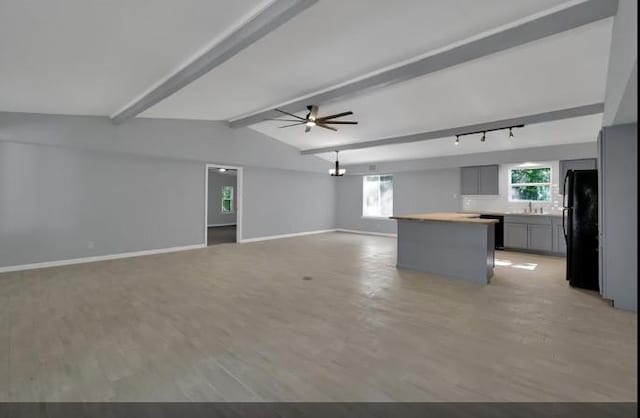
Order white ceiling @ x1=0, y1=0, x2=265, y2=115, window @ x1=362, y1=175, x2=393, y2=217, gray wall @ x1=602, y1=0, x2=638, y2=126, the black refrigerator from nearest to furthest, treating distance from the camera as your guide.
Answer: gray wall @ x1=602, y1=0, x2=638, y2=126
white ceiling @ x1=0, y1=0, x2=265, y2=115
the black refrigerator
window @ x1=362, y1=175, x2=393, y2=217

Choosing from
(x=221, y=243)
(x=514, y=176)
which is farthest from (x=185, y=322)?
(x=514, y=176)

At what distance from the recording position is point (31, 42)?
8.51ft

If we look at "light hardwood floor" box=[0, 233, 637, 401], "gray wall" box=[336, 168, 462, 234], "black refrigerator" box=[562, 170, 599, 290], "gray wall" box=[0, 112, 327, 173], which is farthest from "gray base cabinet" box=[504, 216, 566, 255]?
"gray wall" box=[0, 112, 327, 173]

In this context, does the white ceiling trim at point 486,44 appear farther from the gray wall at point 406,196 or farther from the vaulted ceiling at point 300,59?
the gray wall at point 406,196

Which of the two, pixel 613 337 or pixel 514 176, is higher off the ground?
pixel 514 176

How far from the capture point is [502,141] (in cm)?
716

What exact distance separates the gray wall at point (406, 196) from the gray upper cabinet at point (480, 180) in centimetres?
34

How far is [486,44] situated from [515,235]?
5427 millimetres

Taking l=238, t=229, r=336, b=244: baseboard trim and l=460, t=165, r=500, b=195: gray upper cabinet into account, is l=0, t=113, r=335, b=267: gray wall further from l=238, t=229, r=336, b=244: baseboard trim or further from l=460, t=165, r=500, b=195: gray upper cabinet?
l=460, t=165, r=500, b=195: gray upper cabinet

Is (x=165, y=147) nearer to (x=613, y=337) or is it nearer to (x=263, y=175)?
(x=263, y=175)

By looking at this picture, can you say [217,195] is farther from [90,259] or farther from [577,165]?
[577,165]

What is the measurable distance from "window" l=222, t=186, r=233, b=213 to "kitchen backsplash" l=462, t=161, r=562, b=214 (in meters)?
8.78

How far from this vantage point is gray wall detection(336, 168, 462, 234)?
8.95m

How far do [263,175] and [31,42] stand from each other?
6803 millimetres
